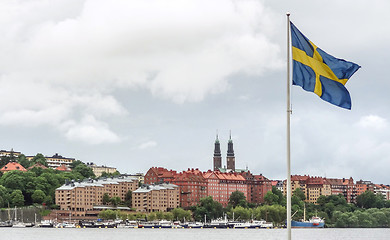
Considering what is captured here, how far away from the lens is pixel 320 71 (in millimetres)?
16391

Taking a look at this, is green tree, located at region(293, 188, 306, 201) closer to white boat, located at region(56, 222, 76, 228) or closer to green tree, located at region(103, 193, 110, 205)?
green tree, located at region(103, 193, 110, 205)

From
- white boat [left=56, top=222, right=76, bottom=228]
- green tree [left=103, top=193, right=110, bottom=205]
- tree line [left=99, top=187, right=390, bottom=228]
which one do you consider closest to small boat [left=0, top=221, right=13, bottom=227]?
white boat [left=56, top=222, right=76, bottom=228]

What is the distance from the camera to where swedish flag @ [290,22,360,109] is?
16.2m

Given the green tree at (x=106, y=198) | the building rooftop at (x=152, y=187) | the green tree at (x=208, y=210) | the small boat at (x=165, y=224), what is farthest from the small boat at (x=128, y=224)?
the building rooftop at (x=152, y=187)

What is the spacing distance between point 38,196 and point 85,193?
1165 centimetres

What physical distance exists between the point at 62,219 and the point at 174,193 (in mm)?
29333

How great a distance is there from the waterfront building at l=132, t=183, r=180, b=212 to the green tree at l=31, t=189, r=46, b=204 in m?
20.7

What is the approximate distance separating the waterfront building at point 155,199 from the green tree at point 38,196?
20.7 metres

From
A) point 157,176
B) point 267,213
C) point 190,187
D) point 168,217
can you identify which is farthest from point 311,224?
point 157,176

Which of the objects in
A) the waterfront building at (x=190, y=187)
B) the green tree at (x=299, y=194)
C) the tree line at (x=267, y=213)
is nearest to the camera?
the tree line at (x=267, y=213)

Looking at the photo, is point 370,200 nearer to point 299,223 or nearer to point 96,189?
point 299,223

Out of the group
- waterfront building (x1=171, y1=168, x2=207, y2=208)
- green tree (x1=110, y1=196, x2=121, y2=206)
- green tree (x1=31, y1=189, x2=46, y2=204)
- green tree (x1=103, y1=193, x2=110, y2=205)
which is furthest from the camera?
waterfront building (x1=171, y1=168, x2=207, y2=208)

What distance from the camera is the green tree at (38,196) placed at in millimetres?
134000

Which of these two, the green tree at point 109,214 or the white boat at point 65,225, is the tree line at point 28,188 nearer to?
the white boat at point 65,225
